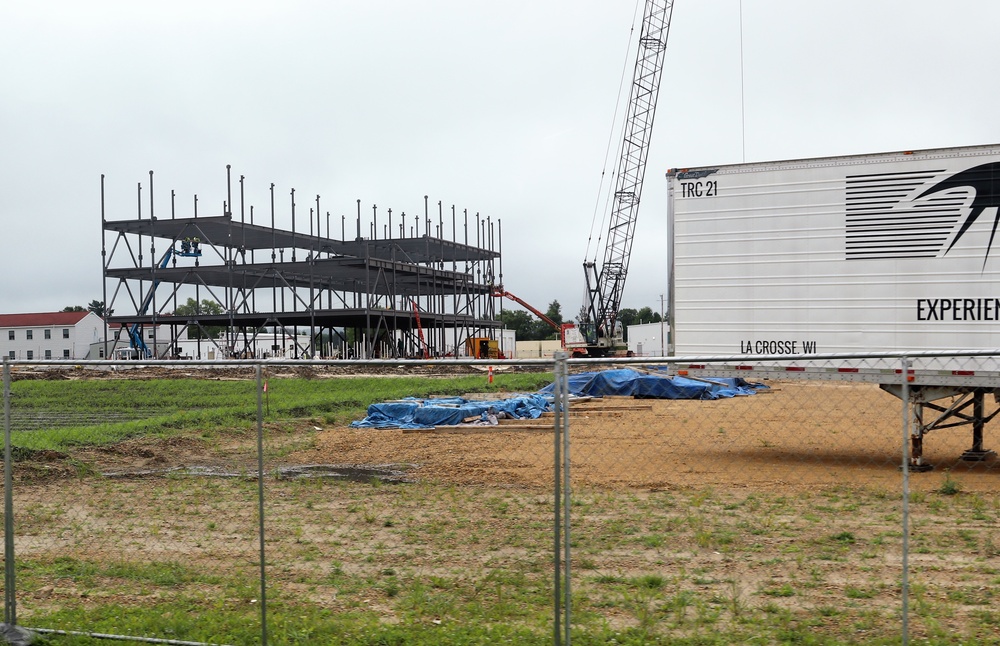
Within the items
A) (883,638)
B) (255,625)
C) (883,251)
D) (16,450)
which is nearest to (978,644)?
(883,638)

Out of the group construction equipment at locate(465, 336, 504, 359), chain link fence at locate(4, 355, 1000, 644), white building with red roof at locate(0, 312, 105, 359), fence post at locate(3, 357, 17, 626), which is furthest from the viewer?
white building with red roof at locate(0, 312, 105, 359)

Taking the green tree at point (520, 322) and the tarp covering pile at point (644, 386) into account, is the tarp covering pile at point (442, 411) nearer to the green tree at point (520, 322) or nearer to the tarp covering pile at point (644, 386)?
the tarp covering pile at point (644, 386)

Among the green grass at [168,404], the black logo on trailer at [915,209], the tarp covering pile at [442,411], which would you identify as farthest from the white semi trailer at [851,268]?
the green grass at [168,404]

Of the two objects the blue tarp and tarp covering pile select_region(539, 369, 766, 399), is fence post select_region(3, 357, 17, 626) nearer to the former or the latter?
the blue tarp

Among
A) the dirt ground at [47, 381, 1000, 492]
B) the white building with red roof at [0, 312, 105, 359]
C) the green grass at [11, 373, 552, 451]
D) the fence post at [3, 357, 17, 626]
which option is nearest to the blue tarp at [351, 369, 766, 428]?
the green grass at [11, 373, 552, 451]

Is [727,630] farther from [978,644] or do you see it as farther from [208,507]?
[208,507]

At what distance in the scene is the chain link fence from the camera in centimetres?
651

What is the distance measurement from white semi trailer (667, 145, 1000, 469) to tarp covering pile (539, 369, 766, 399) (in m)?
15.2

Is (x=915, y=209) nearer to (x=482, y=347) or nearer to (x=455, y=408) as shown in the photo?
(x=455, y=408)

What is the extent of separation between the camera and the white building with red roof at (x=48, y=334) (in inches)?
3228

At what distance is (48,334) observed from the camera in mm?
83312

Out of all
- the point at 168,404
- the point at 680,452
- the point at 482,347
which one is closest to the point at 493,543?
the point at 168,404

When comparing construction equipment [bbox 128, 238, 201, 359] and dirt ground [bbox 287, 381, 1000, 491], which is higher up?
construction equipment [bbox 128, 238, 201, 359]

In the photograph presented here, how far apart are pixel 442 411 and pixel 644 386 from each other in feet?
40.0
